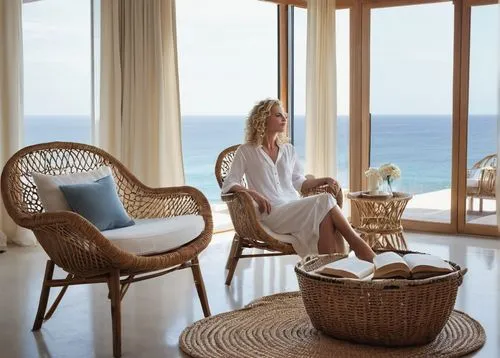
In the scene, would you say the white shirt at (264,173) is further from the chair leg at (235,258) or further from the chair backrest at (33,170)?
the chair backrest at (33,170)

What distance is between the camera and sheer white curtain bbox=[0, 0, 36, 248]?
581cm

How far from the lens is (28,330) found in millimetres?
3738

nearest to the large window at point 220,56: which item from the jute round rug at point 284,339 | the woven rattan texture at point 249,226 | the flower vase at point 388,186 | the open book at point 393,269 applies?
the flower vase at point 388,186

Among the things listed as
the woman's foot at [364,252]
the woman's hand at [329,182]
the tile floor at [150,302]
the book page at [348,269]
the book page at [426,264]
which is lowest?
the tile floor at [150,302]

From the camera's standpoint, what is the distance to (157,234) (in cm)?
367

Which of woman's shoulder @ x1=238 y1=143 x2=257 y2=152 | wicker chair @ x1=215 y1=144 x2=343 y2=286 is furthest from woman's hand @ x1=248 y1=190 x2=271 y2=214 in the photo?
woman's shoulder @ x1=238 y1=143 x2=257 y2=152

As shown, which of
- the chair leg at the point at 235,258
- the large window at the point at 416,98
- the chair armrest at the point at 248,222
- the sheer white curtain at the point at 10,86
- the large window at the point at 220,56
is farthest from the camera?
the large window at the point at 220,56

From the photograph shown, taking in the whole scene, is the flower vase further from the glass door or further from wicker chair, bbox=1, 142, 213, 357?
wicker chair, bbox=1, 142, 213, 357

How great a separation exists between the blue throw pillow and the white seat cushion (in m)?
0.08

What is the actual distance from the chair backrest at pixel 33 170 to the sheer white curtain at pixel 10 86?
5.12 ft

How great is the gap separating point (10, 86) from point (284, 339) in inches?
133

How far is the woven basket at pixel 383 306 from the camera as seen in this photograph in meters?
3.24

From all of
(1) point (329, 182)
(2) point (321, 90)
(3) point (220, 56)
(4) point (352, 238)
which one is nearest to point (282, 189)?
(1) point (329, 182)

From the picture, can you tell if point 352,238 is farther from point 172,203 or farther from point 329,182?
point 172,203
